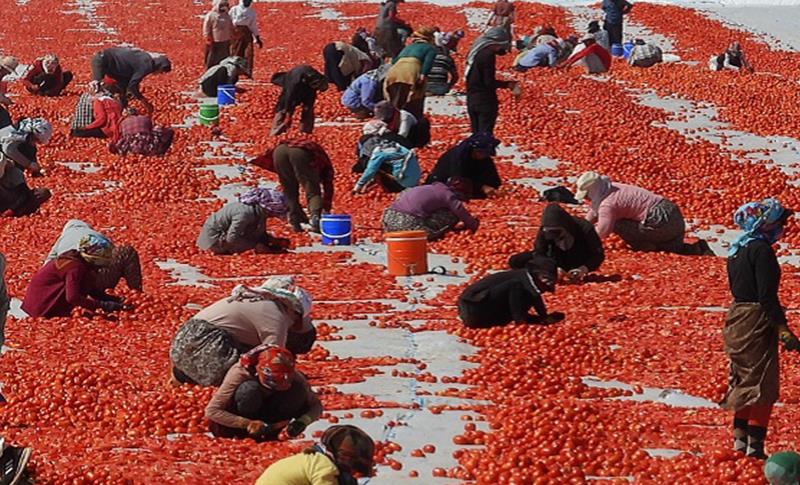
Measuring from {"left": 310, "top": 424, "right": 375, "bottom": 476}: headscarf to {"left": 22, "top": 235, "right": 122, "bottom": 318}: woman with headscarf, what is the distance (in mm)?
6518

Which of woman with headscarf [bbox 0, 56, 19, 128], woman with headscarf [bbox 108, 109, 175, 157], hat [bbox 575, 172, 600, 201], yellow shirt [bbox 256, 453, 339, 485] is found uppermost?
yellow shirt [bbox 256, 453, 339, 485]

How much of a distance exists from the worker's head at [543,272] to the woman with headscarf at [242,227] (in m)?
3.70

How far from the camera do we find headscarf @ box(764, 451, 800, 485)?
8.37 meters

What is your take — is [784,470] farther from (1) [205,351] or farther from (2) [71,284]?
(2) [71,284]

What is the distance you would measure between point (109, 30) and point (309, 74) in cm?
2225

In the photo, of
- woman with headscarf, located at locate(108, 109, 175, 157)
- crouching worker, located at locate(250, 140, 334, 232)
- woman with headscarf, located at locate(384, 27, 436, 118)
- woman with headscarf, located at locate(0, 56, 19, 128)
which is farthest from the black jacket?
woman with headscarf, located at locate(0, 56, 19, 128)

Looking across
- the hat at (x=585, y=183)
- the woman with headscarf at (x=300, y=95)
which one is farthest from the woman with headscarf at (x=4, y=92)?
the hat at (x=585, y=183)

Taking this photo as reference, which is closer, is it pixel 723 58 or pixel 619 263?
pixel 619 263

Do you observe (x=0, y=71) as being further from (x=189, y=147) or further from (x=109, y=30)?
(x=109, y=30)

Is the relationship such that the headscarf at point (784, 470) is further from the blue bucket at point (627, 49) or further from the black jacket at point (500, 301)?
the blue bucket at point (627, 49)

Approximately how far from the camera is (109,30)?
4356 cm

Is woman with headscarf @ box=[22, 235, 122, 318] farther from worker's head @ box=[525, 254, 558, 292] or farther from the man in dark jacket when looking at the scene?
the man in dark jacket

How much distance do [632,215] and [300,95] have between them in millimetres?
7665

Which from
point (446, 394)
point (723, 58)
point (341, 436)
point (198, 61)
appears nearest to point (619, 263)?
point (446, 394)
